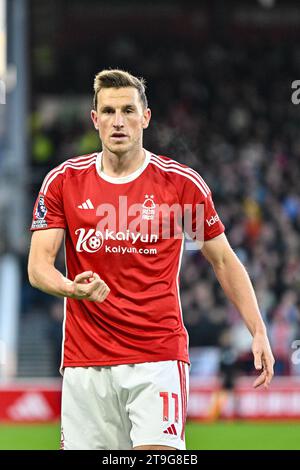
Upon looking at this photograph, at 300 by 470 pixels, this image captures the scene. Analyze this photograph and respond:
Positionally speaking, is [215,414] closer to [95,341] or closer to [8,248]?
[8,248]

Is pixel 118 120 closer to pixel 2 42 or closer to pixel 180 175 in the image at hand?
pixel 180 175

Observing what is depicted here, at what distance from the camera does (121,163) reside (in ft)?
20.5

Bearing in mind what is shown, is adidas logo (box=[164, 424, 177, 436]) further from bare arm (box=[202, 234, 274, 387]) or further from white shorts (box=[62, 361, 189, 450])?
bare arm (box=[202, 234, 274, 387])

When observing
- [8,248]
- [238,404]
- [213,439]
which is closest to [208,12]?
[8,248]

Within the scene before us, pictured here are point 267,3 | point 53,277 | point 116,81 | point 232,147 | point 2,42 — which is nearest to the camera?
point 53,277

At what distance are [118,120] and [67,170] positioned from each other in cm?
43

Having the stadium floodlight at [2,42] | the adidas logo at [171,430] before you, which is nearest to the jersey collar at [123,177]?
the adidas logo at [171,430]

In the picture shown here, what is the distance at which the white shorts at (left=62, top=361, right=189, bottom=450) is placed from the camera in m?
6.05

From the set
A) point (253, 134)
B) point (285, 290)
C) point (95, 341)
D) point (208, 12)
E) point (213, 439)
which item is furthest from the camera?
point (208, 12)

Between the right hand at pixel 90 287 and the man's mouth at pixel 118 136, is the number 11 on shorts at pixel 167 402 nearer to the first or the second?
the right hand at pixel 90 287

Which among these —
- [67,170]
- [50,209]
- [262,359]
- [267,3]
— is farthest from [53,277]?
[267,3]

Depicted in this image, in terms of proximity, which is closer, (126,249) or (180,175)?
(126,249)

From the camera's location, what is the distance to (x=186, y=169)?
20.7 ft

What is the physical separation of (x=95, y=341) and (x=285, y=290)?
1513cm
